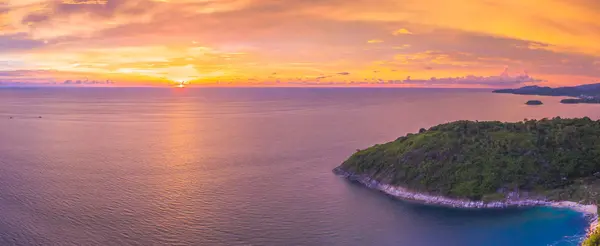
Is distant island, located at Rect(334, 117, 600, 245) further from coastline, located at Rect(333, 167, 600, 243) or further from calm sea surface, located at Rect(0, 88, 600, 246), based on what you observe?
calm sea surface, located at Rect(0, 88, 600, 246)

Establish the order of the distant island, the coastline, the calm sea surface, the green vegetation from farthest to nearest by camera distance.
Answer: the green vegetation → the distant island → the coastline → the calm sea surface

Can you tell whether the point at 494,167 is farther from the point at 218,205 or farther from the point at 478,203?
the point at 218,205

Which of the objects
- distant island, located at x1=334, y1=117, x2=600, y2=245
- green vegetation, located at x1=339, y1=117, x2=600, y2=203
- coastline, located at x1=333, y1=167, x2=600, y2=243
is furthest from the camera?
green vegetation, located at x1=339, y1=117, x2=600, y2=203

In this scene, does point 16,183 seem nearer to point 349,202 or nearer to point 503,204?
point 349,202

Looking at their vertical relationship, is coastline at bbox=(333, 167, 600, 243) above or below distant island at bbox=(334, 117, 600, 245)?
below

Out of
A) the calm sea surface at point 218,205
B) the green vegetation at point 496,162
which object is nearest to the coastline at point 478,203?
the green vegetation at point 496,162

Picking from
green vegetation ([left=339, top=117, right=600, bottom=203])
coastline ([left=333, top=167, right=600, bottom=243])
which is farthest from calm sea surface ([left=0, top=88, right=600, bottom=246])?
green vegetation ([left=339, top=117, right=600, bottom=203])

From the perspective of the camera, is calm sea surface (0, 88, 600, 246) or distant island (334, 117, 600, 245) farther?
distant island (334, 117, 600, 245)

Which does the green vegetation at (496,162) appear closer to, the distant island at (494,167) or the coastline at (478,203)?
the distant island at (494,167)

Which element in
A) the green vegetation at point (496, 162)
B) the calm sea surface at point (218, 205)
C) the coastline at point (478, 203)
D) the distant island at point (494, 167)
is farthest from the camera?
the green vegetation at point (496, 162)
